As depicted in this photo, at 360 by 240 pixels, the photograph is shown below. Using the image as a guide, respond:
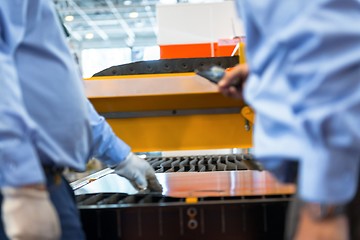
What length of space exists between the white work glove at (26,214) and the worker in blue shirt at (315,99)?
0.43 metres

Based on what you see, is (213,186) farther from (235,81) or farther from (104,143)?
(235,81)

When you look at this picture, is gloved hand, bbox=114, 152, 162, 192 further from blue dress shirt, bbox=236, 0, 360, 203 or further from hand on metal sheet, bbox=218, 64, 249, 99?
blue dress shirt, bbox=236, 0, 360, 203

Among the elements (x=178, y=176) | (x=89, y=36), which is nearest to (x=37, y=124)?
(x=178, y=176)

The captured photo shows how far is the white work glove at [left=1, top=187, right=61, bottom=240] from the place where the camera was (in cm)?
84

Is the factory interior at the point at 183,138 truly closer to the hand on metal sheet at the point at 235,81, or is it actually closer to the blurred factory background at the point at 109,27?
the hand on metal sheet at the point at 235,81

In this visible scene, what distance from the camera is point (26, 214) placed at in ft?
2.76

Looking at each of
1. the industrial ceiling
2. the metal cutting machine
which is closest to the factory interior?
the metal cutting machine

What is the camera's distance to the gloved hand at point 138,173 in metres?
1.48

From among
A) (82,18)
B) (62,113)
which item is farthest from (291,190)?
(82,18)

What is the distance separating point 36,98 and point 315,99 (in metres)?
0.57

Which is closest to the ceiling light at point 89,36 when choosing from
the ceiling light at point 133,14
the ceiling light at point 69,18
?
the ceiling light at point 69,18

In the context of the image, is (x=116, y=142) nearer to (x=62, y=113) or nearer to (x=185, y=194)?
(x=185, y=194)

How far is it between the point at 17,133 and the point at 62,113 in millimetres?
154

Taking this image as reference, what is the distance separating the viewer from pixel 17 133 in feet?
2.74
